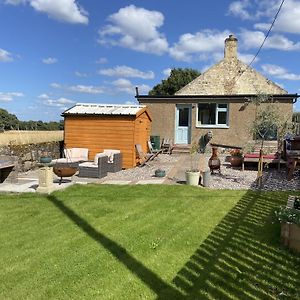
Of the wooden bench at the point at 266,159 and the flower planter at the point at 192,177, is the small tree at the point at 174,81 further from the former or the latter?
the flower planter at the point at 192,177

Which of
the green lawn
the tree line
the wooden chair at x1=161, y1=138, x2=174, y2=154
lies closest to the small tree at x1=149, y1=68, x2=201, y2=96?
the tree line

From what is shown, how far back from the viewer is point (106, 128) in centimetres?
1484

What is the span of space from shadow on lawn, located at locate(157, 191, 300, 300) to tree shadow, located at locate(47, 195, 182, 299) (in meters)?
0.09

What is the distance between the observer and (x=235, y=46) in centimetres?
2577

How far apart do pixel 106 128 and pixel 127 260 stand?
1040 cm

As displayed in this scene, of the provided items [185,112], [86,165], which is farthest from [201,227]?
[185,112]

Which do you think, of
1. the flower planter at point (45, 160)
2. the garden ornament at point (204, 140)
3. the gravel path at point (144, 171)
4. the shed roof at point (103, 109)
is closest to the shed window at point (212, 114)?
the garden ornament at point (204, 140)

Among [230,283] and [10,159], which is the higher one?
[10,159]

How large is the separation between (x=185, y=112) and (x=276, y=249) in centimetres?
1691

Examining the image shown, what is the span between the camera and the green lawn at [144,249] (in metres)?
4.06

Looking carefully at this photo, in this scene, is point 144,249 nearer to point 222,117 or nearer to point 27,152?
point 27,152

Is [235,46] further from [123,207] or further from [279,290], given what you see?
[279,290]

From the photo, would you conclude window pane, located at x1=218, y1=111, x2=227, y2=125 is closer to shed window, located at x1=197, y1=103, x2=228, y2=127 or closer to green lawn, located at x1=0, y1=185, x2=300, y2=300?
Answer: shed window, located at x1=197, y1=103, x2=228, y2=127

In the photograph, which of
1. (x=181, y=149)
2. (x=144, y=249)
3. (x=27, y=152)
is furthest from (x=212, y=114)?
(x=144, y=249)
